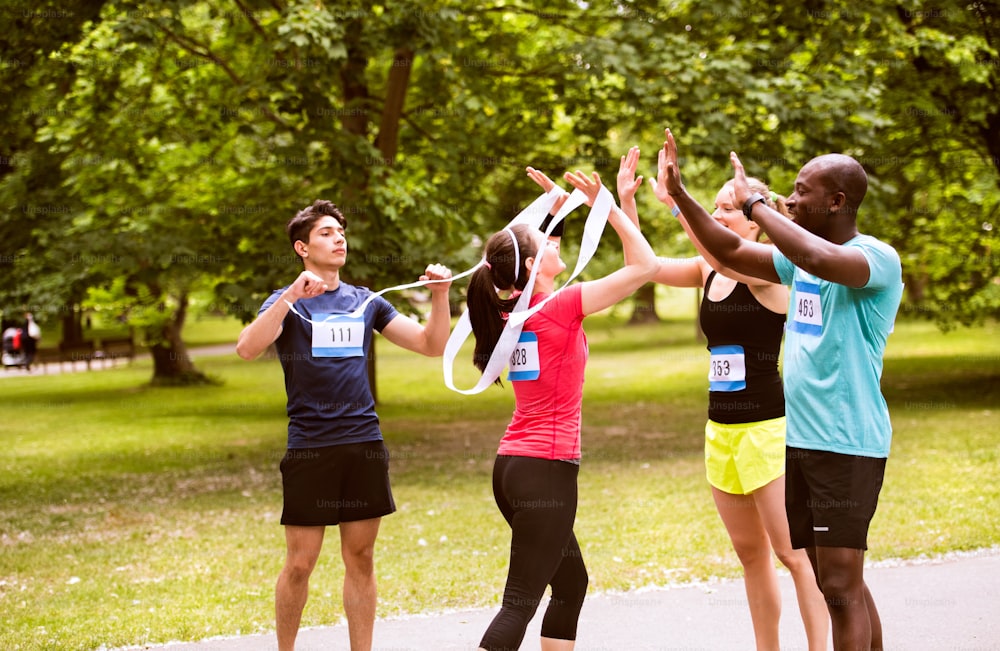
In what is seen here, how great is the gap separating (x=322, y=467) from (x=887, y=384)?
17385mm

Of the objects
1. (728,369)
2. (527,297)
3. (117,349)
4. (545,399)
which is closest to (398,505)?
(728,369)

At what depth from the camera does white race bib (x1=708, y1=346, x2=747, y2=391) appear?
15.0 ft

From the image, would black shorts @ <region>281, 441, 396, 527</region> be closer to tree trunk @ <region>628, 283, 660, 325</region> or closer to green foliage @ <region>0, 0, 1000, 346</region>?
green foliage @ <region>0, 0, 1000, 346</region>

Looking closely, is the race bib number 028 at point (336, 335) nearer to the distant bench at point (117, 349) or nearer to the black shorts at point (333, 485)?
the black shorts at point (333, 485)

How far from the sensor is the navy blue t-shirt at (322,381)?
179 inches

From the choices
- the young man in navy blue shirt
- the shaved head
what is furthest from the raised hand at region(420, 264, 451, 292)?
the shaved head

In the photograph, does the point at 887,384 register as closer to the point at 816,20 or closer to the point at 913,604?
the point at 816,20

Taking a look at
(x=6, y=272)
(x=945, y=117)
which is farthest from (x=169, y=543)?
(x=945, y=117)

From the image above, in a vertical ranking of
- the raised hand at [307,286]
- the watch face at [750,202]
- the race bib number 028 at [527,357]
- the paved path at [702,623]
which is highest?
the watch face at [750,202]

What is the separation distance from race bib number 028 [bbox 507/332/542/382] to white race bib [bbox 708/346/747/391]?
3.32 feet

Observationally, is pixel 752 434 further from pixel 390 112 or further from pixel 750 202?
pixel 390 112

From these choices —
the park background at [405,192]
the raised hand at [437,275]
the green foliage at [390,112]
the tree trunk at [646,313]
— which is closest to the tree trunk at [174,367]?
the park background at [405,192]

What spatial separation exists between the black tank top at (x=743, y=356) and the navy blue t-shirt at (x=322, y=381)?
1.49m

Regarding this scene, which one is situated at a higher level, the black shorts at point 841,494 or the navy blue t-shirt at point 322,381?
the navy blue t-shirt at point 322,381
